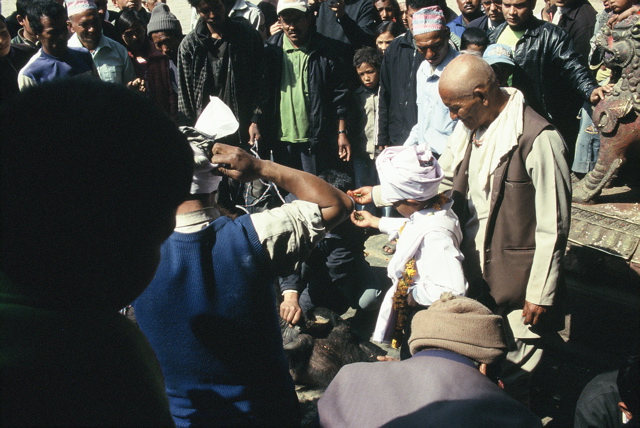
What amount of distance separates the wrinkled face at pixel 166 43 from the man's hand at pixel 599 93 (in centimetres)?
415

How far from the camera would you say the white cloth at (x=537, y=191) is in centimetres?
248

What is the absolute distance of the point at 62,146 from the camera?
75 centimetres

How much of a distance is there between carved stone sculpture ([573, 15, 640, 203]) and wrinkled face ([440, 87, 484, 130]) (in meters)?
1.66

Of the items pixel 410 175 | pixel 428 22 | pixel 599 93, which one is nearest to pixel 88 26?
pixel 428 22

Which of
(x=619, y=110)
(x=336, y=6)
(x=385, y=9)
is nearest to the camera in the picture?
(x=619, y=110)

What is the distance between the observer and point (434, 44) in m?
4.20

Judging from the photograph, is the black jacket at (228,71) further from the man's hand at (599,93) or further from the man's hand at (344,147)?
the man's hand at (599,93)

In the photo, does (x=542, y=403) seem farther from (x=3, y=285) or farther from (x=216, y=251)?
(x=3, y=285)

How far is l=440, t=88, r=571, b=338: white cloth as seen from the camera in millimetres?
2482

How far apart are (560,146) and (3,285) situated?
7.96 feet

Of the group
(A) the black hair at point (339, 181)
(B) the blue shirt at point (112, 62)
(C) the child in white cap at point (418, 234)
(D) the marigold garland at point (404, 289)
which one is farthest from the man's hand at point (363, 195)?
(B) the blue shirt at point (112, 62)

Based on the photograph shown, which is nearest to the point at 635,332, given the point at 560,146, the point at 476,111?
the point at 560,146

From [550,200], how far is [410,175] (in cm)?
70

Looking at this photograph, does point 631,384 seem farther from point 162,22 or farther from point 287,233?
point 162,22
